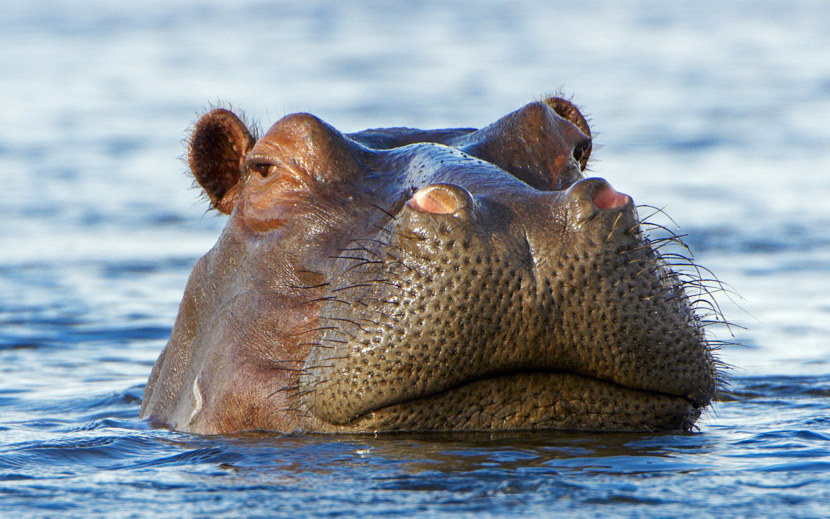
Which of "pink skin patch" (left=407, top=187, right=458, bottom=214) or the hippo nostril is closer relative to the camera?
"pink skin patch" (left=407, top=187, right=458, bottom=214)

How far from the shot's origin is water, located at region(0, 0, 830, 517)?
4.48 m

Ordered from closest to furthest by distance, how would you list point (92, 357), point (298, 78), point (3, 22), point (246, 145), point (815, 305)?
point (246, 145)
point (92, 357)
point (815, 305)
point (298, 78)
point (3, 22)

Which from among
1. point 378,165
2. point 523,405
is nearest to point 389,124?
point 378,165

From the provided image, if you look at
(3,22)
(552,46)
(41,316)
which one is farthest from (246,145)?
(3,22)

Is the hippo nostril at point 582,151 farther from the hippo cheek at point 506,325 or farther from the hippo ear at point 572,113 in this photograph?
the hippo cheek at point 506,325

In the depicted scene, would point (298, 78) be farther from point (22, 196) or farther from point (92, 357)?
point (92, 357)

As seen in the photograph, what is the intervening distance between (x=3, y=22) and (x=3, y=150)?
20982mm

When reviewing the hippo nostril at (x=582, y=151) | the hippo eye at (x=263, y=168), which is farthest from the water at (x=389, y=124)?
the hippo nostril at (x=582, y=151)

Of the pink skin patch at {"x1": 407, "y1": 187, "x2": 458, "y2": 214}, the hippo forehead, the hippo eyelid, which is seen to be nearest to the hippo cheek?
the pink skin patch at {"x1": 407, "y1": 187, "x2": 458, "y2": 214}

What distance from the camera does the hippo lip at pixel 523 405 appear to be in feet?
15.5

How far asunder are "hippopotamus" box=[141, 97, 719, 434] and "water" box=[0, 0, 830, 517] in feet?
0.53

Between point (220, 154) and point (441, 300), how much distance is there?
83.2 inches

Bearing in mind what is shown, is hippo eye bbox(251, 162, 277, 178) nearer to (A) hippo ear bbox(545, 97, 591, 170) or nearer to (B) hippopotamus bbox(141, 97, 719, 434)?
(B) hippopotamus bbox(141, 97, 719, 434)

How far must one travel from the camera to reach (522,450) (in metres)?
4.77
